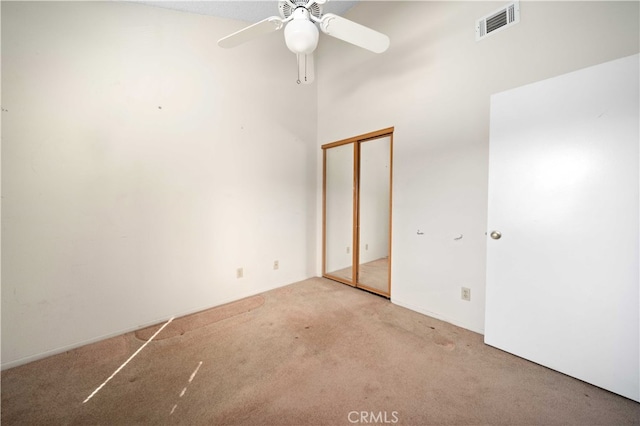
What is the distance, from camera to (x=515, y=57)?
5.96 feet

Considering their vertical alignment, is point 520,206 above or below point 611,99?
below

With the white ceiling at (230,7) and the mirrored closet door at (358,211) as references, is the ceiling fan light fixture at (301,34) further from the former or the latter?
the mirrored closet door at (358,211)

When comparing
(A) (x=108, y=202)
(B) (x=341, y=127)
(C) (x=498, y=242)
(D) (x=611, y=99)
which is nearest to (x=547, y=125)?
(D) (x=611, y=99)

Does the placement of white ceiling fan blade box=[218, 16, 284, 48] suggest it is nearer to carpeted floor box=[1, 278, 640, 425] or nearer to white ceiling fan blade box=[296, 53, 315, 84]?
white ceiling fan blade box=[296, 53, 315, 84]

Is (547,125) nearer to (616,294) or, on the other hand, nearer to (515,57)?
(515,57)

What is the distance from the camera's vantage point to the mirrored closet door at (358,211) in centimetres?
308

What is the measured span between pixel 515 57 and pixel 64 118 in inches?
133

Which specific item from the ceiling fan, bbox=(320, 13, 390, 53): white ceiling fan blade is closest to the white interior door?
bbox=(320, 13, 390, 53): white ceiling fan blade

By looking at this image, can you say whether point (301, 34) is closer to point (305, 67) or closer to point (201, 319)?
point (305, 67)

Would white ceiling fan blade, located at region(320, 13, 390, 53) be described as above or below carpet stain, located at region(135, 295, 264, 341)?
above

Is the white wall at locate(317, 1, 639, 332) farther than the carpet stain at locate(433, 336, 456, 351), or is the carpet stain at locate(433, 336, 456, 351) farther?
the carpet stain at locate(433, 336, 456, 351)

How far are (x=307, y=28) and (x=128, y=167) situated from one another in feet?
5.96

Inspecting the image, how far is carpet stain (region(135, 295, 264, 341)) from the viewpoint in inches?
82.4

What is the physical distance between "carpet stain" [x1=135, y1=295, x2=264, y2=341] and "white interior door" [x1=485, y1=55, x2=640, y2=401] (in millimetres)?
2206
